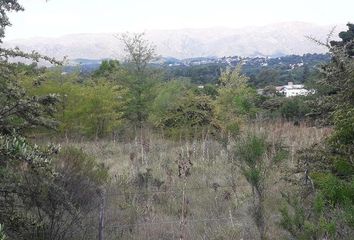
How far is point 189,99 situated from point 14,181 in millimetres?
13968

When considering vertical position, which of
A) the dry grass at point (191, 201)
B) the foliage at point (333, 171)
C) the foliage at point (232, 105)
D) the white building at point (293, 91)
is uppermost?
the foliage at point (333, 171)

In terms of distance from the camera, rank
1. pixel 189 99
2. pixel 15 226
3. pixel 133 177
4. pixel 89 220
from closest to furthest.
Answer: pixel 15 226 < pixel 89 220 < pixel 133 177 < pixel 189 99

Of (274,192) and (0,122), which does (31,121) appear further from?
(274,192)

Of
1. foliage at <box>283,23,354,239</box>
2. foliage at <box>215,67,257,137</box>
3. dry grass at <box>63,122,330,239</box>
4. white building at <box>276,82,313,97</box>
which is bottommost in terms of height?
white building at <box>276,82,313,97</box>

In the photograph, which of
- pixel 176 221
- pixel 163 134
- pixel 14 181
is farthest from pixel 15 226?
pixel 163 134

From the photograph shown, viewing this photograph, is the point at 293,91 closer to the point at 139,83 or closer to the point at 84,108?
the point at 139,83

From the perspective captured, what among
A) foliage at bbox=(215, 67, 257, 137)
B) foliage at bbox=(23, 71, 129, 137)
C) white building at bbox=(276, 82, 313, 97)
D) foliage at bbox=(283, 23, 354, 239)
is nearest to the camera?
foliage at bbox=(283, 23, 354, 239)

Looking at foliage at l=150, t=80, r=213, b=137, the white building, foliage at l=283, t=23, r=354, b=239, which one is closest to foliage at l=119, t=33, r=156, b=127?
foliage at l=150, t=80, r=213, b=137

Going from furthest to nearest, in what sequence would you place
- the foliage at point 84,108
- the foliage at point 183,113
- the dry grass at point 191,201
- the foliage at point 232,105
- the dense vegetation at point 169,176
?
the foliage at point 232,105, the foliage at point 183,113, the foliage at point 84,108, the dry grass at point 191,201, the dense vegetation at point 169,176

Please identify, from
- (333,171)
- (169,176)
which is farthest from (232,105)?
(333,171)

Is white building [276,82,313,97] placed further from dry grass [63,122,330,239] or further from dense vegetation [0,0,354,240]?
dry grass [63,122,330,239]

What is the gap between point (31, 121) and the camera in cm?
539

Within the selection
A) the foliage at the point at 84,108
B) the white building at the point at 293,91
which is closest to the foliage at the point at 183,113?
the foliage at the point at 84,108

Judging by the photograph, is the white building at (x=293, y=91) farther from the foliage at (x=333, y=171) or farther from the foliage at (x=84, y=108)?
the foliage at (x=333, y=171)
